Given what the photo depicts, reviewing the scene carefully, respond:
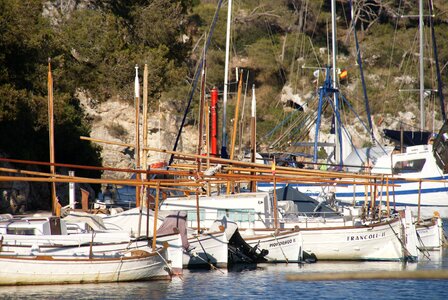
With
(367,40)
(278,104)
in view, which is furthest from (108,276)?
(367,40)

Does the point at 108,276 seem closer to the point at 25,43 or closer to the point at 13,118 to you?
the point at 13,118

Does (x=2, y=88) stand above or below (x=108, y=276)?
above

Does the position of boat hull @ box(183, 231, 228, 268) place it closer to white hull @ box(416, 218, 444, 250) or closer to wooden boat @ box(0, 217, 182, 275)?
wooden boat @ box(0, 217, 182, 275)

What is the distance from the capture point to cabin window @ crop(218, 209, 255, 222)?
3425 centimetres

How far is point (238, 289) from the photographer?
26406 millimetres

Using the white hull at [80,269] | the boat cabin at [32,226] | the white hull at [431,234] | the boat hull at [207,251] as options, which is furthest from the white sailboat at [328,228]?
the boat cabin at [32,226]

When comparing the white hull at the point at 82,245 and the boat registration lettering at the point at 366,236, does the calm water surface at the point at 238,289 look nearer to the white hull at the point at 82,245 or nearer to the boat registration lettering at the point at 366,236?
the white hull at the point at 82,245

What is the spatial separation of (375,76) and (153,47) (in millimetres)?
32644

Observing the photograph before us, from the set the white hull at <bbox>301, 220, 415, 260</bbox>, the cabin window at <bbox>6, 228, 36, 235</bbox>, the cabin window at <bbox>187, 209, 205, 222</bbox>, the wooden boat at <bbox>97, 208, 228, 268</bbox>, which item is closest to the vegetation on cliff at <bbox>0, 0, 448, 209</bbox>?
the cabin window at <bbox>187, 209, 205, 222</bbox>

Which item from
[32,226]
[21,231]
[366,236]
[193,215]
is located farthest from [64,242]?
[366,236]

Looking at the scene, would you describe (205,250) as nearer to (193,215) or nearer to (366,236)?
(193,215)

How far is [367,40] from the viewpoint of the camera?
93.3 meters

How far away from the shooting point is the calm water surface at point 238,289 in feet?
82.2

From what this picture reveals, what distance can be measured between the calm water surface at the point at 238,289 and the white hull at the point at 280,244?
1.86 metres
